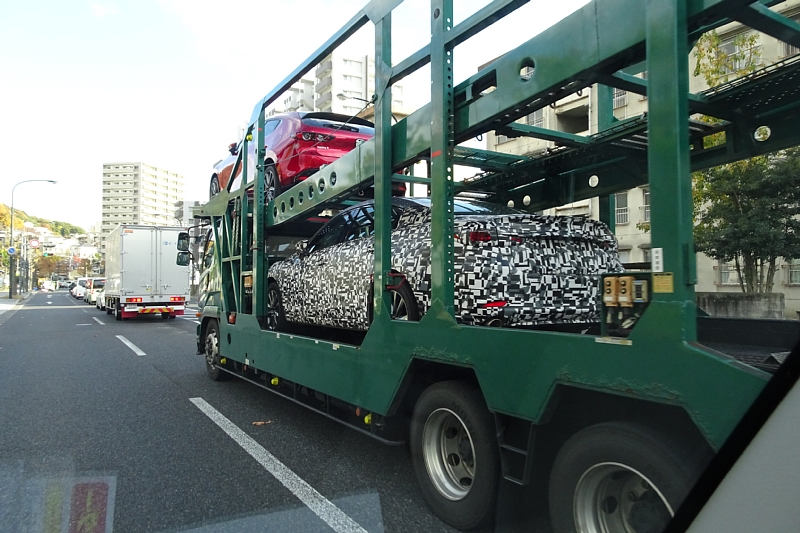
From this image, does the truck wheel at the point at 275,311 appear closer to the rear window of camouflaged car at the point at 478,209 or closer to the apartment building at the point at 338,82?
the rear window of camouflaged car at the point at 478,209

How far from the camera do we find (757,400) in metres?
1.83

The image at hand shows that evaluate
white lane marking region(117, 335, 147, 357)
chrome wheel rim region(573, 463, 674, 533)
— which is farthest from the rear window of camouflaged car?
white lane marking region(117, 335, 147, 357)

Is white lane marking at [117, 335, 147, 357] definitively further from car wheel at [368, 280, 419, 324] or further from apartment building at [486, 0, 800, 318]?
apartment building at [486, 0, 800, 318]

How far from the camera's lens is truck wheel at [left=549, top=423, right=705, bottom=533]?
2227mm

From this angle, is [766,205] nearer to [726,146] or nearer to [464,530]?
[726,146]

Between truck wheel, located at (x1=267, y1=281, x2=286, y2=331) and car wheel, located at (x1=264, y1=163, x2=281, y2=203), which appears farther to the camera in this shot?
car wheel, located at (x1=264, y1=163, x2=281, y2=203)

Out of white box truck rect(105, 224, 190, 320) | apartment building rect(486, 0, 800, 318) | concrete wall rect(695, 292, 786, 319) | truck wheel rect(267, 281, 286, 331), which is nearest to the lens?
apartment building rect(486, 0, 800, 318)

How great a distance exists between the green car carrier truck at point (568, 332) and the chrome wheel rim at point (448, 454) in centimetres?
1

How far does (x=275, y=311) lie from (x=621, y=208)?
3939 millimetres

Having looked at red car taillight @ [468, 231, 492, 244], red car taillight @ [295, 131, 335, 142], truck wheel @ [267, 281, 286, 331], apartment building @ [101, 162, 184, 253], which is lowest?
truck wheel @ [267, 281, 286, 331]

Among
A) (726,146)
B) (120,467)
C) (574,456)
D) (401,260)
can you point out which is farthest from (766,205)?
(120,467)

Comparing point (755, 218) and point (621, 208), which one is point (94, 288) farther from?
point (755, 218)

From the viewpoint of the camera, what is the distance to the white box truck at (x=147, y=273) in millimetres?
21875

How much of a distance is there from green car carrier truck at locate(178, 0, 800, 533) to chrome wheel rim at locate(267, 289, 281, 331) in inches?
38.8
